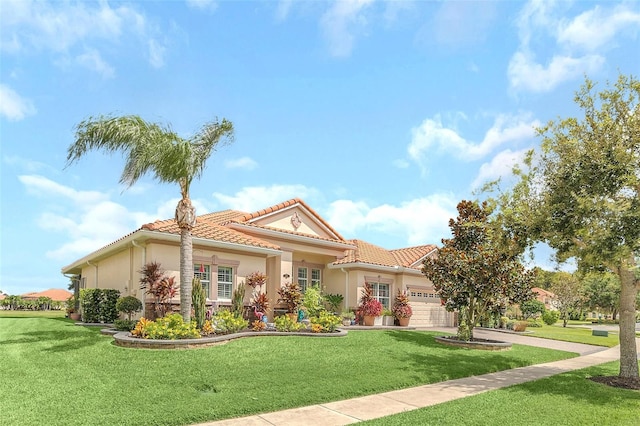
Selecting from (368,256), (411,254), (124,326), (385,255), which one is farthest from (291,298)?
(411,254)

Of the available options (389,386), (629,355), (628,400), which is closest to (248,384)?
(389,386)

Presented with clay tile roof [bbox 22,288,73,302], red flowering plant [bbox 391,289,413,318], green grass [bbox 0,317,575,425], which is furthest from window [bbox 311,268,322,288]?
clay tile roof [bbox 22,288,73,302]

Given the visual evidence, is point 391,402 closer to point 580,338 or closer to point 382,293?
point 382,293

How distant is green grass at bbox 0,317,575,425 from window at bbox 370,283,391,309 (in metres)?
8.91

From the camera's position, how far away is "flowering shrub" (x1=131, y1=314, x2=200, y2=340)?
12.3m

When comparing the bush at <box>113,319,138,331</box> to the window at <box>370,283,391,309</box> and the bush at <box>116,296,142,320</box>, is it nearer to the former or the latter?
the bush at <box>116,296,142,320</box>

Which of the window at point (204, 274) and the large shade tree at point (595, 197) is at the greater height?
the large shade tree at point (595, 197)

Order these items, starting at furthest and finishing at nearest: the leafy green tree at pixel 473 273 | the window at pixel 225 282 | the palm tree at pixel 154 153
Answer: the window at pixel 225 282
the leafy green tree at pixel 473 273
the palm tree at pixel 154 153

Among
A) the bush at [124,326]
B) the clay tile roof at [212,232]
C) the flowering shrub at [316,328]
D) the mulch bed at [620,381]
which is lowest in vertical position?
the mulch bed at [620,381]

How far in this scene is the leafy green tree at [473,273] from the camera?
693 inches

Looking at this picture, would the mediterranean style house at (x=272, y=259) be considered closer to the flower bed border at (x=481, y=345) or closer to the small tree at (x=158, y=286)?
the small tree at (x=158, y=286)

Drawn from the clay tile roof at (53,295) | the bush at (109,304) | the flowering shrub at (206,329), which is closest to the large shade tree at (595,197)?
the flowering shrub at (206,329)

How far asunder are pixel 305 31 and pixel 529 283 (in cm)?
1359

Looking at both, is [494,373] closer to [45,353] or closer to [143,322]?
[143,322]
